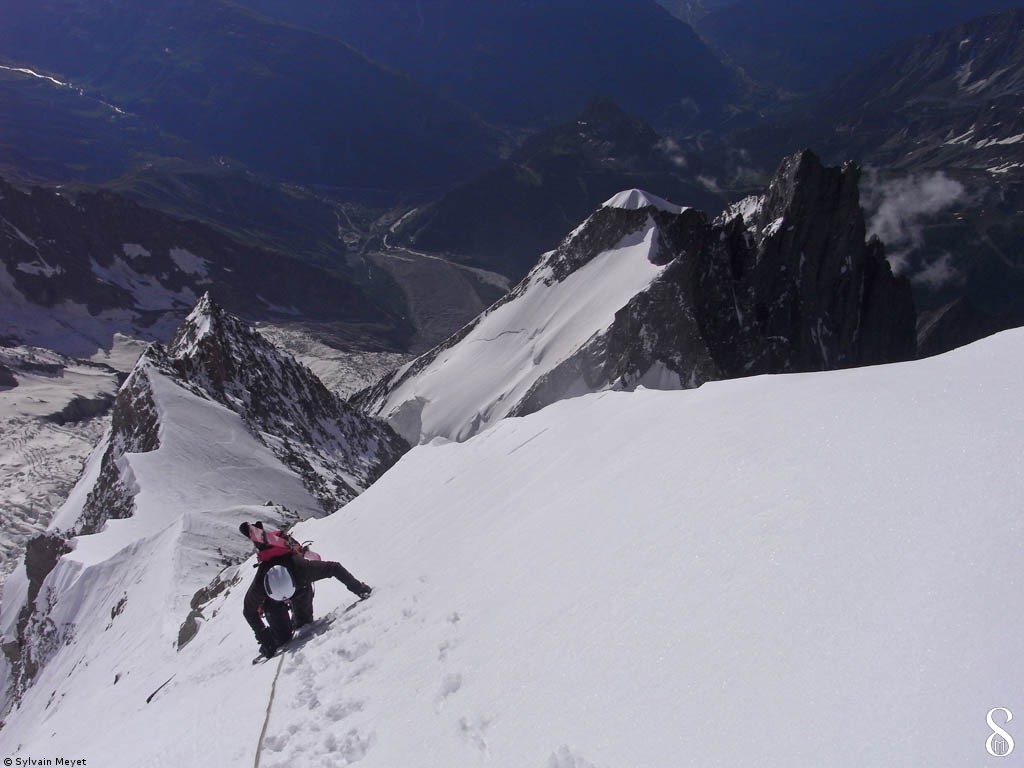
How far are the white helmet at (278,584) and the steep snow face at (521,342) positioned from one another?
33612 mm

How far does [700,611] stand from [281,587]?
6.28m

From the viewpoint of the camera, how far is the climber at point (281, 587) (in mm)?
9477

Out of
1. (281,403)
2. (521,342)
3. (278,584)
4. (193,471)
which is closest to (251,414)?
(281,403)

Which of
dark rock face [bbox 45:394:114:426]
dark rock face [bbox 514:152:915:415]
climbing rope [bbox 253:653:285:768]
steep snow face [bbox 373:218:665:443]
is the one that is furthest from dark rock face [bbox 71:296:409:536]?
dark rock face [bbox 45:394:114:426]

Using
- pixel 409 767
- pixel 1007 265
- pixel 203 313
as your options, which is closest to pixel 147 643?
pixel 409 767

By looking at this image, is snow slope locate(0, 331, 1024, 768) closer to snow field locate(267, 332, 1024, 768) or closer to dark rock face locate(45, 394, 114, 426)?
snow field locate(267, 332, 1024, 768)

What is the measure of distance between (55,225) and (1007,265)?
8256 inches

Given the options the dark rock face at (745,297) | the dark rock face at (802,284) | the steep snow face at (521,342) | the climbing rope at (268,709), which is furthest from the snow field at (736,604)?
the steep snow face at (521,342)

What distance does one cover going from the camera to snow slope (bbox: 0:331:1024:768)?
409 cm

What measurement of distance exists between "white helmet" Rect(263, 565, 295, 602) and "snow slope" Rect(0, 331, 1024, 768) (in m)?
0.80

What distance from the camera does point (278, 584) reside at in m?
9.49

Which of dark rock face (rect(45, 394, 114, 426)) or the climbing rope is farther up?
dark rock face (rect(45, 394, 114, 426))

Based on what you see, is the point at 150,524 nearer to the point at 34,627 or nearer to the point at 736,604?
the point at 34,627

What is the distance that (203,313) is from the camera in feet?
129
